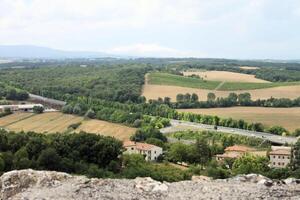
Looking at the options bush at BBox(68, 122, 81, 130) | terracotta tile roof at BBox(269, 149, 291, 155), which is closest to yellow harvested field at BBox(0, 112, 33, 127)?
bush at BBox(68, 122, 81, 130)

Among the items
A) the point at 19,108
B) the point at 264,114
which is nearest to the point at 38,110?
the point at 19,108

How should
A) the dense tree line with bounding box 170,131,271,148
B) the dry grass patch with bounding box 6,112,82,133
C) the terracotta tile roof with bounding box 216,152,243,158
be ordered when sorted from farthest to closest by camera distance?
the dry grass patch with bounding box 6,112,82,133 < the dense tree line with bounding box 170,131,271,148 < the terracotta tile roof with bounding box 216,152,243,158

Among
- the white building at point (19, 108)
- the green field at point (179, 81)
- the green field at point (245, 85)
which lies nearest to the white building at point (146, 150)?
the white building at point (19, 108)

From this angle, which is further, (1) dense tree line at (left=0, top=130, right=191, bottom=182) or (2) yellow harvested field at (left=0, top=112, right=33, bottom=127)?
(2) yellow harvested field at (left=0, top=112, right=33, bottom=127)

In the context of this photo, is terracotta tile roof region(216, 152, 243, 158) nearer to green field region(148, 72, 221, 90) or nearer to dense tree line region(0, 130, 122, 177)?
dense tree line region(0, 130, 122, 177)

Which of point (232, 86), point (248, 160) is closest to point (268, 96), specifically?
point (232, 86)

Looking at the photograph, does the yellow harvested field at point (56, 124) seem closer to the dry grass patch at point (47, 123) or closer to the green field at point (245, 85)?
the dry grass patch at point (47, 123)

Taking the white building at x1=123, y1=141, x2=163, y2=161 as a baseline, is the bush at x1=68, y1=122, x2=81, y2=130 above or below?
below

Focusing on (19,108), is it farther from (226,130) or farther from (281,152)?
(281,152)
